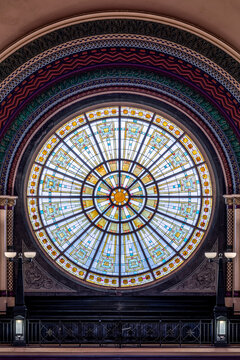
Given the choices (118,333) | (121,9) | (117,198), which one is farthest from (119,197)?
(121,9)

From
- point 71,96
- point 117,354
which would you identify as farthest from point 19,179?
point 117,354

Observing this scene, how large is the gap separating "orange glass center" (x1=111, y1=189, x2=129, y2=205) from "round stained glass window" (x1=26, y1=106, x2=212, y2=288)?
0.09 ft

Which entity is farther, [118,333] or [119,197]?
[119,197]

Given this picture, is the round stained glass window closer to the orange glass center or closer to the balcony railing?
the orange glass center

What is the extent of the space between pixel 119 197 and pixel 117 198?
0.06 metres

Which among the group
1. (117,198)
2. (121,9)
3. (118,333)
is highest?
(121,9)

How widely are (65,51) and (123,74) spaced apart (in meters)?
1.67

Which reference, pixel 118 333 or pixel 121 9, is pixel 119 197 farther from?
pixel 121 9

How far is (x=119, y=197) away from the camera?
1845 cm

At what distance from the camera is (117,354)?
15.1 meters

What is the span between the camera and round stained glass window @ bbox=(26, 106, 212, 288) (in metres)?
18.3

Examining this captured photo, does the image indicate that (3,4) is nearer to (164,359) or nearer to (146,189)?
(146,189)

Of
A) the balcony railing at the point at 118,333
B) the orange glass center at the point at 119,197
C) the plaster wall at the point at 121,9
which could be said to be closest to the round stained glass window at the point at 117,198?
the orange glass center at the point at 119,197

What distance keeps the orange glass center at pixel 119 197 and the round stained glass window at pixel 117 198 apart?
3 centimetres
